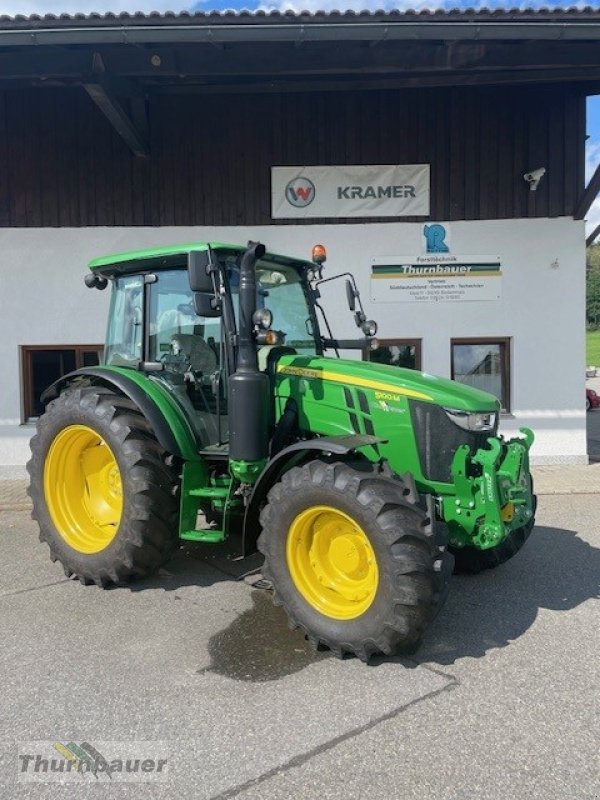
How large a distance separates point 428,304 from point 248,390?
542 cm

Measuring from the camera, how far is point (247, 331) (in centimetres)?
387

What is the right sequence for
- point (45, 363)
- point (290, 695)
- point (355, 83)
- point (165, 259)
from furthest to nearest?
point (45, 363) → point (355, 83) → point (165, 259) → point (290, 695)

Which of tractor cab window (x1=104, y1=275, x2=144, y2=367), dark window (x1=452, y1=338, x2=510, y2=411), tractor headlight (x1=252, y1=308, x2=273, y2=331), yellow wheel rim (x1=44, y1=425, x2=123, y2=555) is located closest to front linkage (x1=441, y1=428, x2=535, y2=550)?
tractor headlight (x1=252, y1=308, x2=273, y2=331)

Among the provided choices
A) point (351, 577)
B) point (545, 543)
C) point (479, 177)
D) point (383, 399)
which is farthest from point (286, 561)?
point (479, 177)

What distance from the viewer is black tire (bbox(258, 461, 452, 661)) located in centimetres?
313

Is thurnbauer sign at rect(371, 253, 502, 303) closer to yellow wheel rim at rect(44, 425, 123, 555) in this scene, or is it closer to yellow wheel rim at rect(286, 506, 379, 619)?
yellow wheel rim at rect(44, 425, 123, 555)

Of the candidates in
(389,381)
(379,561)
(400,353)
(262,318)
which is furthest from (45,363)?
(379,561)

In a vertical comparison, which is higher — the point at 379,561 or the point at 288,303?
the point at 288,303

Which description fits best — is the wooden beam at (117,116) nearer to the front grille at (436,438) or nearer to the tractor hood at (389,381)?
the tractor hood at (389,381)

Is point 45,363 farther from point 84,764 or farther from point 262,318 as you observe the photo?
point 84,764

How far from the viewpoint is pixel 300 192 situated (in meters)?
8.62

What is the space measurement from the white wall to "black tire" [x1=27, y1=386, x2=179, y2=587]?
450cm

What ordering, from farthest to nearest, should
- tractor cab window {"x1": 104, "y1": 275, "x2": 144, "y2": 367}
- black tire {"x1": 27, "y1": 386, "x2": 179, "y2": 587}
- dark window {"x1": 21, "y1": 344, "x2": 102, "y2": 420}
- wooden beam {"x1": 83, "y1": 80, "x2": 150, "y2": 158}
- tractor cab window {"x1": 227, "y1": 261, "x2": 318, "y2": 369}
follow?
dark window {"x1": 21, "y1": 344, "x2": 102, "y2": 420} < wooden beam {"x1": 83, "y1": 80, "x2": 150, "y2": 158} < tractor cab window {"x1": 104, "y1": 275, "x2": 144, "y2": 367} < tractor cab window {"x1": 227, "y1": 261, "x2": 318, "y2": 369} < black tire {"x1": 27, "y1": 386, "x2": 179, "y2": 587}

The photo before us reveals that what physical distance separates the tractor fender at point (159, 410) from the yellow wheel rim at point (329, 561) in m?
1.10
